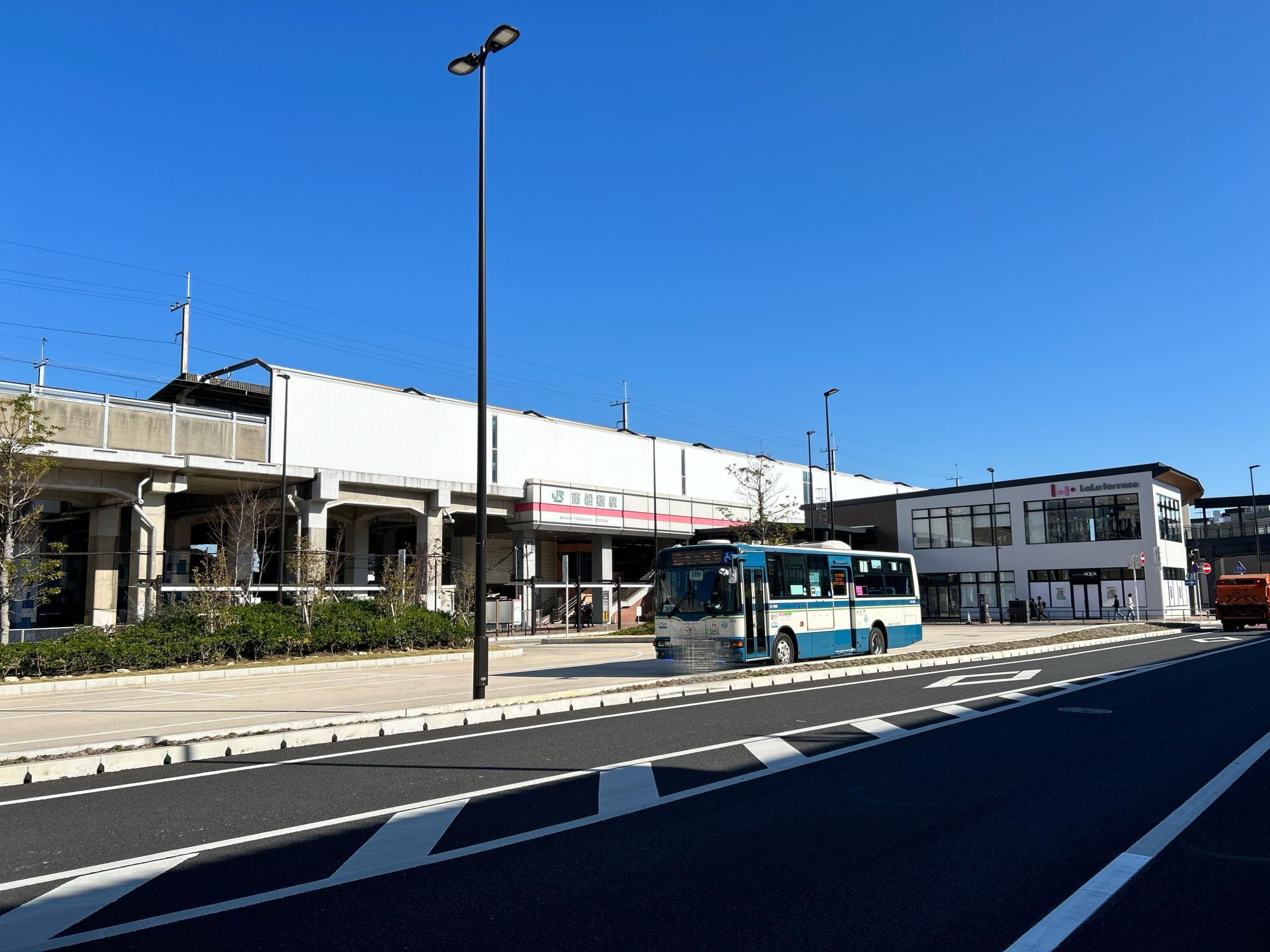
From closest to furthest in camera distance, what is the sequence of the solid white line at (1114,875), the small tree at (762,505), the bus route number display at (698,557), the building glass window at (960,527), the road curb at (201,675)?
the solid white line at (1114,875), the road curb at (201,675), the bus route number display at (698,557), the small tree at (762,505), the building glass window at (960,527)

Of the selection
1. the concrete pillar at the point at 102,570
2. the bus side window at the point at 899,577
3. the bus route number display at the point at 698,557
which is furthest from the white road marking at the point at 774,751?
the concrete pillar at the point at 102,570

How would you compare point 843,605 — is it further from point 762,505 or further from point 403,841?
point 762,505

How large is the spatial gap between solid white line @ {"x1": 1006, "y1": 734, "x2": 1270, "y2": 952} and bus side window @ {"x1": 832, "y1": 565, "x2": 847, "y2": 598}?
1510 cm

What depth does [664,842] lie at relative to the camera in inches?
250

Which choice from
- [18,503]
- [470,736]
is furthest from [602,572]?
[470,736]

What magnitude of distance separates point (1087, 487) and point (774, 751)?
5034 cm

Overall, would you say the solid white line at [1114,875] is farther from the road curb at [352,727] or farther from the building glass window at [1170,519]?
the building glass window at [1170,519]

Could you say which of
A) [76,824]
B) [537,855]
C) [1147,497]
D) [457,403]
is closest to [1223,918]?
[537,855]

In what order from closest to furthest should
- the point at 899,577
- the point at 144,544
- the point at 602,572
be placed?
the point at 899,577 → the point at 144,544 → the point at 602,572

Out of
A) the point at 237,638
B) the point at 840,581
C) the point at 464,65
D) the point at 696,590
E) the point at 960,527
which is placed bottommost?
the point at 237,638

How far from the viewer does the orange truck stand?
135 feet

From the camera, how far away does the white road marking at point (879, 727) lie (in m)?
11.1

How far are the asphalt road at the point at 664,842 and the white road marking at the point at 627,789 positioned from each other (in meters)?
0.03

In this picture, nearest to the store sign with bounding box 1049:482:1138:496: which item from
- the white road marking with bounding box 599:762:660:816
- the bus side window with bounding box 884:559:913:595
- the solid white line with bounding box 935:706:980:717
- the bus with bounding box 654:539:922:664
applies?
the bus side window with bounding box 884:559:913:595
